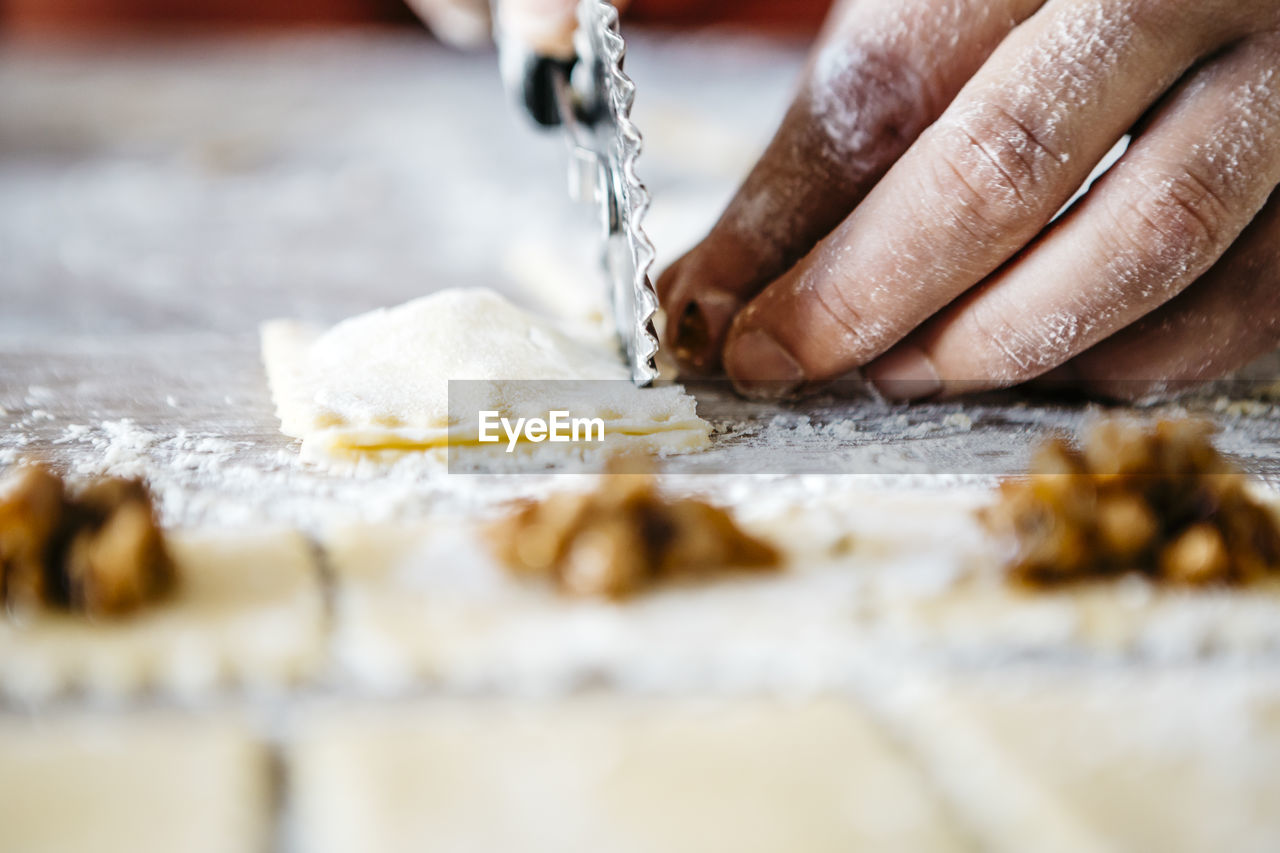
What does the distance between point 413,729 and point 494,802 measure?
0.25 feet

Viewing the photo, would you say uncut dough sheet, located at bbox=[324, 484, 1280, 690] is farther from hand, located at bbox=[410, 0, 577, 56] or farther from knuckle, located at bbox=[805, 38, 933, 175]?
hand, located at bbox=[410, 0, 577, 56]

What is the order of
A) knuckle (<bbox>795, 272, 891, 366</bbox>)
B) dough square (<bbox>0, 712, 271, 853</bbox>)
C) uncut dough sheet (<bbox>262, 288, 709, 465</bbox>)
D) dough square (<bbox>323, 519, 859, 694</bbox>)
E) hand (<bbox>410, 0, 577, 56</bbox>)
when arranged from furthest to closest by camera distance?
hand (<bbox>410, 0, 577, 56</bbox>) → knuckle (<bbox>795, 272, 891, 366</bbox>) → uncut dough sheet (<bbox>262, 288, 709, 465</bbox>) → dough square (<bbox>323, 519, 859, 694</bbox>) → dough square (<bbox>0, 712, 271, 853</bbox>)

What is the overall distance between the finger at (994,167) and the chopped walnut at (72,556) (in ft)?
1.98

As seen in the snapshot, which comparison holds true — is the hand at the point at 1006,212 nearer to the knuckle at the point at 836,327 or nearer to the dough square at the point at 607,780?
the knuckle at the point at 836,327

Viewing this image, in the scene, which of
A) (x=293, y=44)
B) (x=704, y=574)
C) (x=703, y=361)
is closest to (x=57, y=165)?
(x=293, y=44)

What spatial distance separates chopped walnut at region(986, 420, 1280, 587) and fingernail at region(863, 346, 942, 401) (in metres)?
0.36

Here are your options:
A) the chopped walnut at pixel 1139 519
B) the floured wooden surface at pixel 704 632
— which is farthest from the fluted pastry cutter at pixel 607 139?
the chopped walnut at pixel 1139 519

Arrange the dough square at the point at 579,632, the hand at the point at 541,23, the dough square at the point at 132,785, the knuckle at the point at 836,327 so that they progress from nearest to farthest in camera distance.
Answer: the dough square at the point at 132,785 → the dough square at the point at 579,632 → the knuckle at the point at 836,327 → the hand at the point at 541,23

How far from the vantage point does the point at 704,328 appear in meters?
1.08

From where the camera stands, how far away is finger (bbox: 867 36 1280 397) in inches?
35.8

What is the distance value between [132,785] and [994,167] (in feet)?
2.58

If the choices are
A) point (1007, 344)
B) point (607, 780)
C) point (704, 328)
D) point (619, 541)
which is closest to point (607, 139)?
point (704, 328)

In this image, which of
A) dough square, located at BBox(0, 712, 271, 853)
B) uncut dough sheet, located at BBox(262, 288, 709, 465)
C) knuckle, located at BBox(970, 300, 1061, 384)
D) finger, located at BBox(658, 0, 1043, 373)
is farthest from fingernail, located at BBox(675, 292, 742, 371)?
dough square, located at BBox(0, 712, 271, 853)

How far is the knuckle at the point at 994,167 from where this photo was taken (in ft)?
2.98
